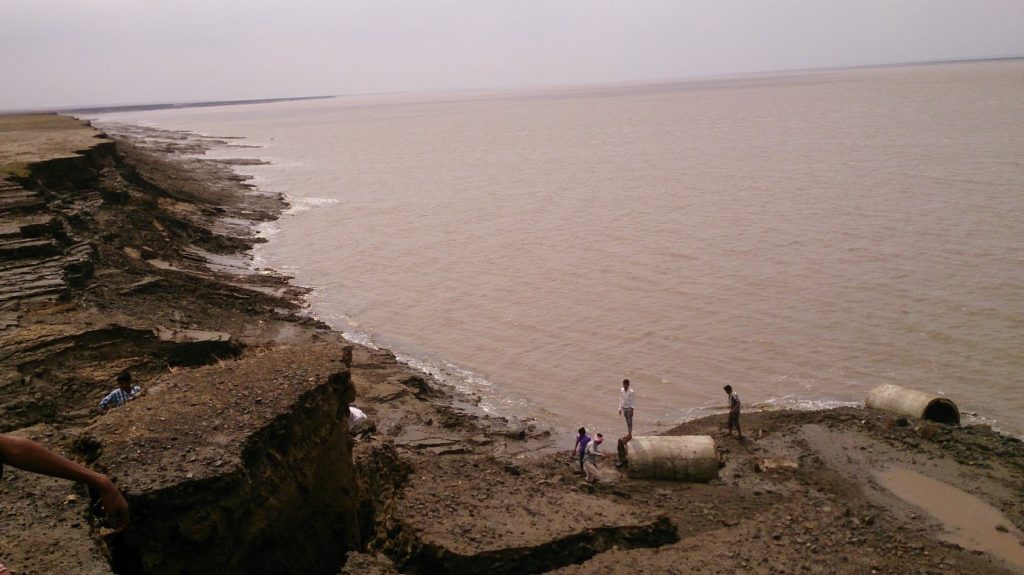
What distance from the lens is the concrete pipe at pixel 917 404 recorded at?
13297 millimetres

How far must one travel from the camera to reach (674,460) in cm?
1159

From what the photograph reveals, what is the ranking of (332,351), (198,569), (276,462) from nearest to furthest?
(198,569) → (276,462) → (332,351)

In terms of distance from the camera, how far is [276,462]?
693cm

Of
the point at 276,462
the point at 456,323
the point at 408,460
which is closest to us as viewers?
the point at 276,462

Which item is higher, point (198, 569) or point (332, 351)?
point (332, 351)

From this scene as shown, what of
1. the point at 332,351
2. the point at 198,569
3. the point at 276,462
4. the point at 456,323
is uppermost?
the point at 332,351

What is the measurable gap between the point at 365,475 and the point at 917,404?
1016 centimetres

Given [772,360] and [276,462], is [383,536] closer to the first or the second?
[276,462]

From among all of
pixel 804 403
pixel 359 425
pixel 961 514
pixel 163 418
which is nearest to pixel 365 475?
pixel 359 425

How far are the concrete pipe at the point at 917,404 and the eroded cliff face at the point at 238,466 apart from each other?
1049 cm

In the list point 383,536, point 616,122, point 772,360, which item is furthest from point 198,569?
point 616,122

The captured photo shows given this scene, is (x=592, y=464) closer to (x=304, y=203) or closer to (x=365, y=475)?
(x=365, y=475)

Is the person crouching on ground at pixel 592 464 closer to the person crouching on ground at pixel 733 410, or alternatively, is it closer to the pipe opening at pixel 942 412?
the person crouching on ground at pixel 733 410

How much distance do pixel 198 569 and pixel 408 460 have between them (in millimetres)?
4827
